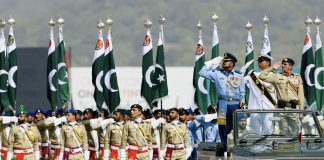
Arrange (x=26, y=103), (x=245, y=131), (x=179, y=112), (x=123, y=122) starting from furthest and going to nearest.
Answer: (x=26, y=103) → (x=123, y=122) → (x=179, y=112) → (x=245, y=131)

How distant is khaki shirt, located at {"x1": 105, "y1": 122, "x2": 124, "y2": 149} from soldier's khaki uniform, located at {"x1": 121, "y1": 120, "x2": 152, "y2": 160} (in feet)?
7.15

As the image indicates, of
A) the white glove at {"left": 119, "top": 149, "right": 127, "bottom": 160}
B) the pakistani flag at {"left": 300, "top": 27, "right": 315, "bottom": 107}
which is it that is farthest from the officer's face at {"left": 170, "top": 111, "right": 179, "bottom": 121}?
the pakistani flag at {"left": 300, "top": 27, "right": 315, "bottom": 107}

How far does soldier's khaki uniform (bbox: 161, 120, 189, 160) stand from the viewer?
31.2 meters

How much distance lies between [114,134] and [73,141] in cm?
130

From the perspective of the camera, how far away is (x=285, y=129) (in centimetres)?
2181

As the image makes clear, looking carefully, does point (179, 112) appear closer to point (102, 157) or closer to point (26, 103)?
point (102, 157)

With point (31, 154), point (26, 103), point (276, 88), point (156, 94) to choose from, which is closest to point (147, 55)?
point (156, 94)

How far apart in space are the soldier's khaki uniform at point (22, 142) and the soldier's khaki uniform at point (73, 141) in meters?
0.73

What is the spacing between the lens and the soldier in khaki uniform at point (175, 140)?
31.2 metres

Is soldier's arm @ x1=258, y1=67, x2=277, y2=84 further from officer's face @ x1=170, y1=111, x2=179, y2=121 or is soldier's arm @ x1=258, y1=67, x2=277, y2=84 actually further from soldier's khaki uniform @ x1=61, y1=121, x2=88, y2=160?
soldier's khaki uniform @ x1=61, y1=121, x2=88, y2=160

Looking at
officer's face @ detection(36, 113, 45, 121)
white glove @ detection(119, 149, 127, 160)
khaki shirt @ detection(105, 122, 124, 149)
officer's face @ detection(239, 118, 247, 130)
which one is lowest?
white glove @ detection(119, 149, 127, 160)

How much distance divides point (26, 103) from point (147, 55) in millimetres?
48673

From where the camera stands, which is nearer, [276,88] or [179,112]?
[276,88]

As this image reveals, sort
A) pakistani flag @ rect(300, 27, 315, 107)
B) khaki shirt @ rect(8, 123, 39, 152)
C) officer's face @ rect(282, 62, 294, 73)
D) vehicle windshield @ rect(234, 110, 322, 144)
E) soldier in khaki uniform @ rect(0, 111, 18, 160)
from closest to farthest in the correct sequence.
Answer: vehicle windshield @ rect(234, 110, 322, 144) < officer's face @ rect(282, 62, 294, 73) < khaki shirt @ rect(8, 123, 39, 152) < soldier in khaki uniform @ rect(0, 111, 18, 160) < pakistani flag @ rect(300, 27, 315, 107)
